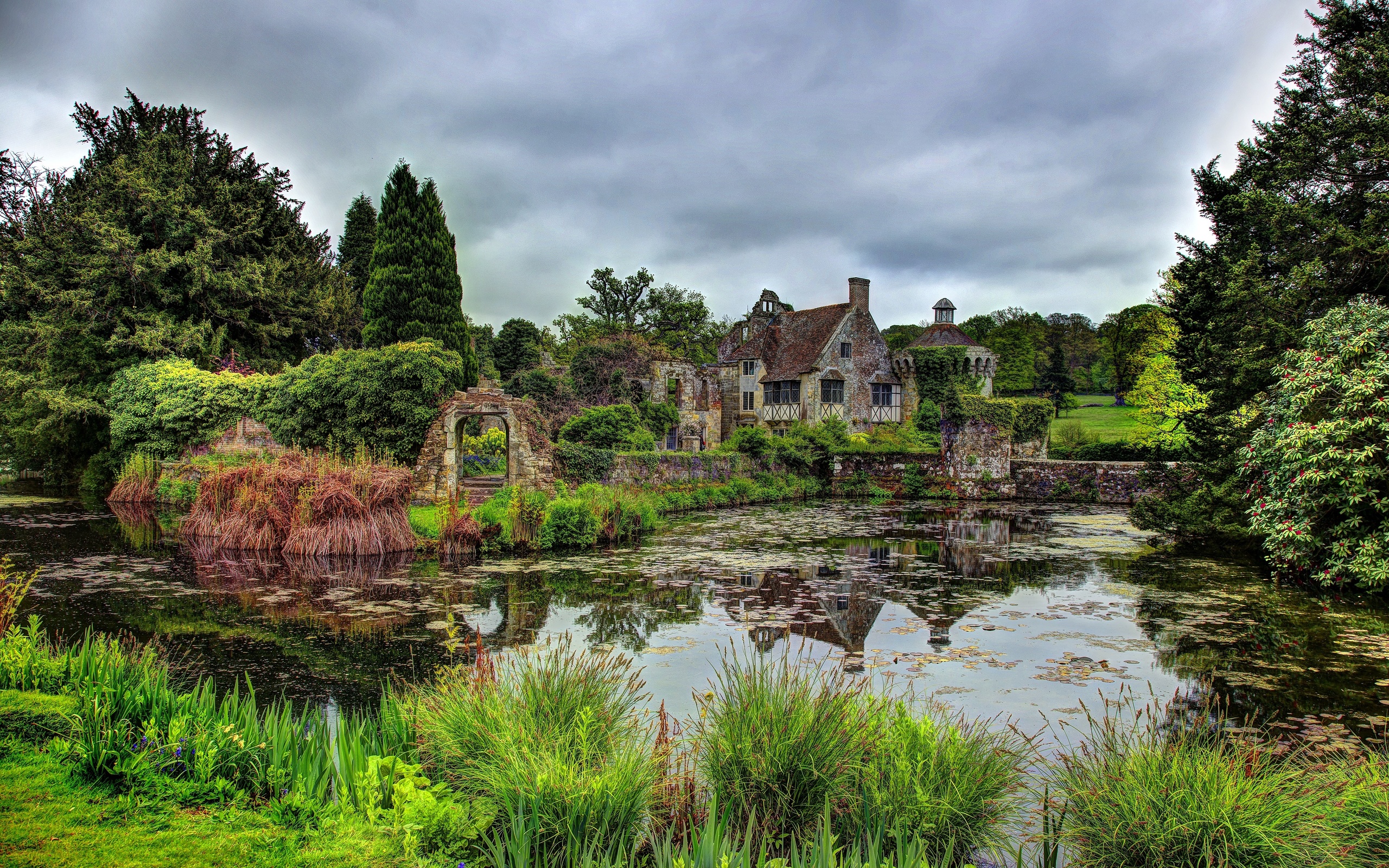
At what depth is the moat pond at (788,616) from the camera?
6.94 metres

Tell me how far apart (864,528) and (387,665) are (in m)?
14.0

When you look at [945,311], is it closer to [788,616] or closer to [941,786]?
[788,616]

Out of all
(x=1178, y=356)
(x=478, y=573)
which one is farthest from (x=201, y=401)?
(x=1178, y=356)

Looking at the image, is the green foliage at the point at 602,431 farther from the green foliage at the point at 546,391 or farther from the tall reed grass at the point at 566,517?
the green foliage at the point at 546,391

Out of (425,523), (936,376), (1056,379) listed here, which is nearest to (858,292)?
(936,376)

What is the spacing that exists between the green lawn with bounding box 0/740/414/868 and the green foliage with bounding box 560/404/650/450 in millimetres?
20923

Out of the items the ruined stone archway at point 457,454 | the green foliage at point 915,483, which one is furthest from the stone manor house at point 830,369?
the ruined stone archway at point 457,454

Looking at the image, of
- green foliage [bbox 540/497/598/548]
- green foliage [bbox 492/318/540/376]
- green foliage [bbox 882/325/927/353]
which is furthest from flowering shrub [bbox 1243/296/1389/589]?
green foliage [bbox 882/325/927/353]

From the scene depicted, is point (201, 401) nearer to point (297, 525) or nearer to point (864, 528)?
point (297, 525)

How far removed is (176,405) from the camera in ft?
74.7

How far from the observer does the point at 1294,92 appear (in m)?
12.4

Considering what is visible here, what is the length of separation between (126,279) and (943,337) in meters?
36.1

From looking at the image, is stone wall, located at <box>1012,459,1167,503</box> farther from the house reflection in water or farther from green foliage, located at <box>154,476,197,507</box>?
green foliage, located at <box>154,476,197,507</box>

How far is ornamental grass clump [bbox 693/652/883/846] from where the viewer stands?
158 inches
